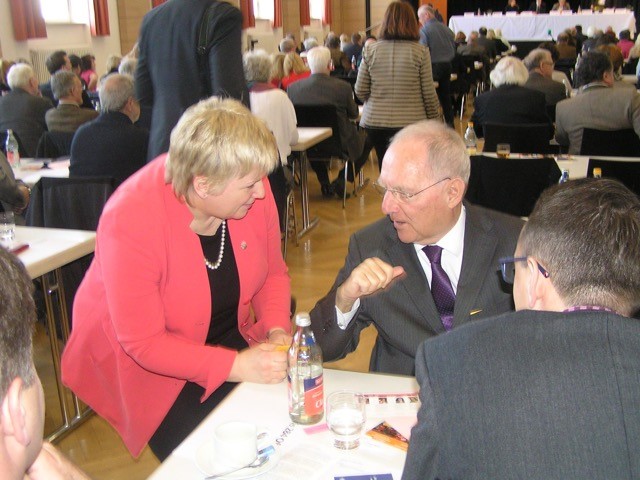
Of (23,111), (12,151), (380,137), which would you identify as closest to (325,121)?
(380,137)

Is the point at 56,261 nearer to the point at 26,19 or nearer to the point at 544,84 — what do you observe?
the point at 544,84

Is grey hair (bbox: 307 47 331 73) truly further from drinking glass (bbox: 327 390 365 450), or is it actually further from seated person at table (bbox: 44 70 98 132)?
drinking glass (bbox: 327 390 365 450)

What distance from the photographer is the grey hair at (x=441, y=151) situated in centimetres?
205

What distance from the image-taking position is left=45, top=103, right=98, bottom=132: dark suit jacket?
17.1ft

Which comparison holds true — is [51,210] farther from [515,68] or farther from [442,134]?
[515,68]

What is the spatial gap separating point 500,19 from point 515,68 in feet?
39.8

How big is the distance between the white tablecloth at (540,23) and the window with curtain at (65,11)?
9.42 m

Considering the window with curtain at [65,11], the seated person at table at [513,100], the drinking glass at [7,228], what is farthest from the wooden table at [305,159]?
the window with curtain at [65,11]

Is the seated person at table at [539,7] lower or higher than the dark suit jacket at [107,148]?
higher

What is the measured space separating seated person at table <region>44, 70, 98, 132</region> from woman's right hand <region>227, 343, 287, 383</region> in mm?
3783

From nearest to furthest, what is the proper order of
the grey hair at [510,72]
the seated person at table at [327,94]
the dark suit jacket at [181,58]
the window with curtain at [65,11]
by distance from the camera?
the dark suit jacket at [181,58] → the grey hair at [510,72] → the seated person at table at [327,94] → the window with curtain at [65,11]

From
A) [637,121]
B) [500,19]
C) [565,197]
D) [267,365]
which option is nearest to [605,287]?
[565,197]

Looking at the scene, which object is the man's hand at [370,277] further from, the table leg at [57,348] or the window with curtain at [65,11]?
the window with curtain at [65,11]

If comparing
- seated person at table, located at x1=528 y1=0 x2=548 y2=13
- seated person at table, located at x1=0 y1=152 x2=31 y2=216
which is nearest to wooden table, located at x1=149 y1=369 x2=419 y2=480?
seated person at table, located at x1=0 y1=152 x2=31 y2=216
